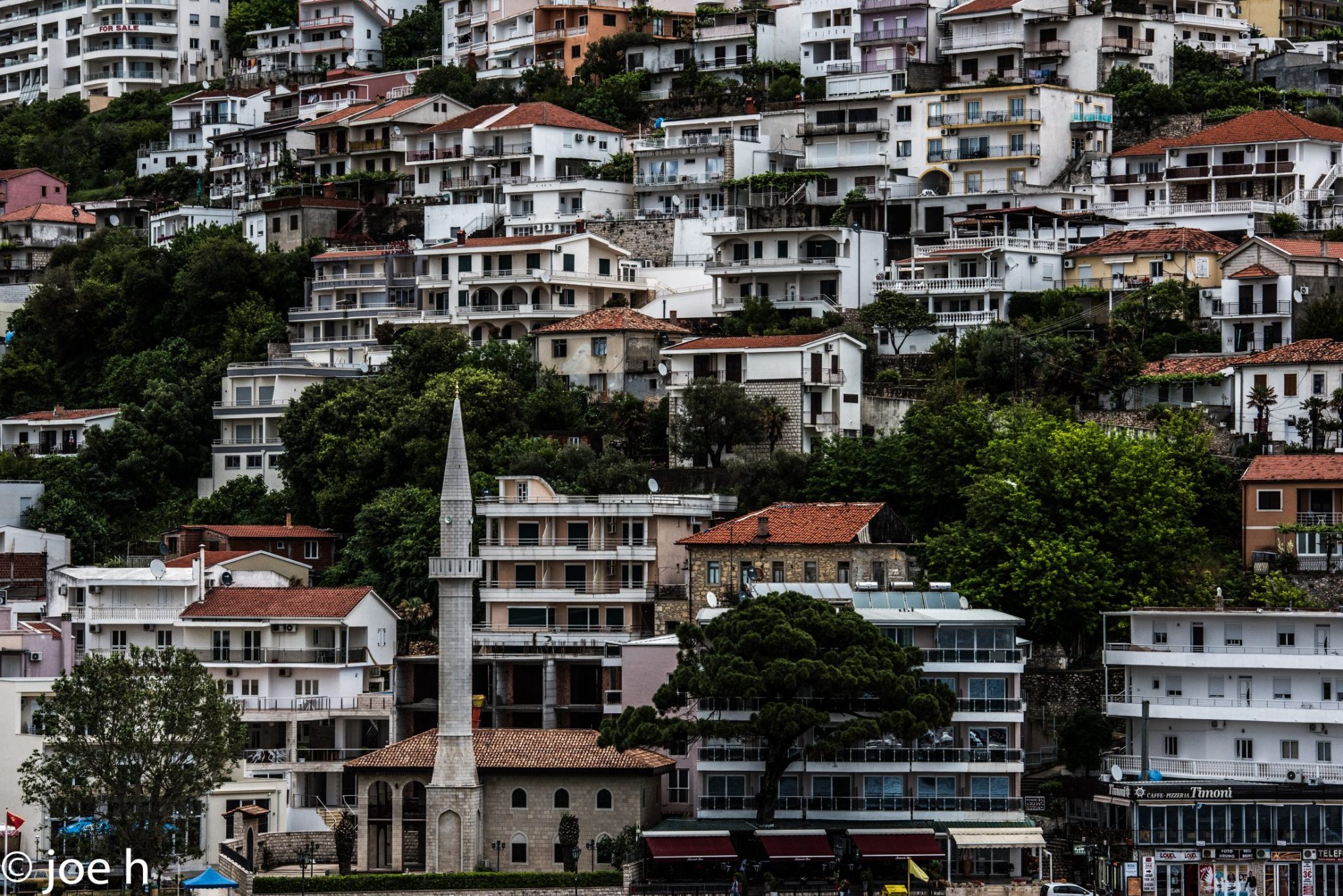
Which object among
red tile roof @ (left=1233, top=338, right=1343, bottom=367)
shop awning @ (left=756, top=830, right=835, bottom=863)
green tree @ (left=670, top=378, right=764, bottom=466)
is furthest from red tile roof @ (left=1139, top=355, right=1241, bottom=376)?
shop awning @ (left=756, top=830, right=835, bottom=863)

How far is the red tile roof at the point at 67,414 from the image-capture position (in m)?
109

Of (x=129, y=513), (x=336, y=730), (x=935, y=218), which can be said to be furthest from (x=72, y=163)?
(x=336, y=730)

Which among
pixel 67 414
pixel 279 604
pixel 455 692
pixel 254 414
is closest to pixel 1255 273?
pixel 455 692

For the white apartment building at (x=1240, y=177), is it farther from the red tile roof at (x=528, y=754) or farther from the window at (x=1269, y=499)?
the red tile roof at (x=528, y=754)

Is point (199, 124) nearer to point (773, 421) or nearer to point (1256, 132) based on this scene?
point (1256, 132)

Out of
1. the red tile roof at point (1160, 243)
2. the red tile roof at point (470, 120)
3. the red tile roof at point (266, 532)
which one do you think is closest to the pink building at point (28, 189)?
the red tile roof at point (470, 120)

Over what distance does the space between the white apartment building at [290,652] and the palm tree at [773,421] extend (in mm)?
13457

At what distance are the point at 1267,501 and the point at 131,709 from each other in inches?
1276

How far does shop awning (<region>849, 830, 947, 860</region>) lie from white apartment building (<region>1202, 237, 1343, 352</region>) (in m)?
26.2

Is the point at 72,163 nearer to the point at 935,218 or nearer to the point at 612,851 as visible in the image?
the point at 935,218

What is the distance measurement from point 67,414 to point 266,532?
1810 cm

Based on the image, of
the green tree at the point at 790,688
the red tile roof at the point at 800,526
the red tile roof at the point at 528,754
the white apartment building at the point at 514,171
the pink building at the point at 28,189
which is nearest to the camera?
the green tree at the point at 790,688

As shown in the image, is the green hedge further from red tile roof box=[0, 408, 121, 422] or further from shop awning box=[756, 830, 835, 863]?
red tile roof box=[0, 408, 121, 422]

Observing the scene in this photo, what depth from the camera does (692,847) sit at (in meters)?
71.4
